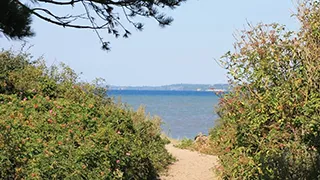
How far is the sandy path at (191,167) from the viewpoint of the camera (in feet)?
28.8

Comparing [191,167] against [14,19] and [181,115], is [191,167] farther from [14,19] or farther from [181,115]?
[181,115]

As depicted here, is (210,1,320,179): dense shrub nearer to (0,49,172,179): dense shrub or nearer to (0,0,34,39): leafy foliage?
(0,49,172,179): dense shrub

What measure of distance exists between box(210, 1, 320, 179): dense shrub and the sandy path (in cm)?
270

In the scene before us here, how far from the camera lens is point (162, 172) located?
897 centimetres

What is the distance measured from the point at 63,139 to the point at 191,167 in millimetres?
4201

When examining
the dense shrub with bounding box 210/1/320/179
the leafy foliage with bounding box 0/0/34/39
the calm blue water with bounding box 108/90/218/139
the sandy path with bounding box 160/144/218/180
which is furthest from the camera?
the calm blue water with bounding box 108/90/218/139

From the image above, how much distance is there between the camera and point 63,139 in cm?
586

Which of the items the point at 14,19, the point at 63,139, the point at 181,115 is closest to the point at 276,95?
the point at 63,139

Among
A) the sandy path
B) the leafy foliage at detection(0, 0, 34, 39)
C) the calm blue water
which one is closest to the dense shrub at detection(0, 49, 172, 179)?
the sandy path

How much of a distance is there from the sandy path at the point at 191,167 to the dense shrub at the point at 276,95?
2699mm

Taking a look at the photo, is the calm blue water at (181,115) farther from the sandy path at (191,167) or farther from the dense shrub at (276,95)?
the dense shrub at (276,95)

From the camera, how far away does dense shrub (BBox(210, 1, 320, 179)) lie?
506cm

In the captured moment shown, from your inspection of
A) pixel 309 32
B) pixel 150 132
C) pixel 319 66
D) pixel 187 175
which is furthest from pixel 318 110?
pixel 150 132

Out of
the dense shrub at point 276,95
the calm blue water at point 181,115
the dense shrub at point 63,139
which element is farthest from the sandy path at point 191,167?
the dense shrub at point 276,95
